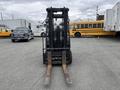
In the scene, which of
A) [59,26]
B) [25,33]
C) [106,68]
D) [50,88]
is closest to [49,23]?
[59,26]

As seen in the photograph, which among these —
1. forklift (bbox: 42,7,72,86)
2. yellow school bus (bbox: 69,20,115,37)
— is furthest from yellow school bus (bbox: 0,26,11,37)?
forklift (bbox: 42,7,72,86)

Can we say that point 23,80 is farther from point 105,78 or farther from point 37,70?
point 105,78

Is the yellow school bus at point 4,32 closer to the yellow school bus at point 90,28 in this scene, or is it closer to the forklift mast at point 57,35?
the yellow school bus at point 90,28

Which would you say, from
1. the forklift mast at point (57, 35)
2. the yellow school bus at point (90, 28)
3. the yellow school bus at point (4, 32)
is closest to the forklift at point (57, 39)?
the forklift mast at point (57, 35)

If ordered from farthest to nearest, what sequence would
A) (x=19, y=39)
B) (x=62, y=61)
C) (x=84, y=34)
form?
(x=84, y=34) < (x=19, y=39) < (x=62, y=61)

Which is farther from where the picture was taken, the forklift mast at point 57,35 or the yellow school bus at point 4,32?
the yellow school bus at point 4,32

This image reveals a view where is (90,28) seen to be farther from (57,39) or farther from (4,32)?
(57,39)

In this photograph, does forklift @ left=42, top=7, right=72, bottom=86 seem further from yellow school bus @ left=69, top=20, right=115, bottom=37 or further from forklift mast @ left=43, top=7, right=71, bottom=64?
yellow school bus @ left=69, top=20, right=115, bottom=37

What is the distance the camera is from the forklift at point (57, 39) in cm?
824

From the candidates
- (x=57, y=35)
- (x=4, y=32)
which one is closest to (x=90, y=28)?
(x=4, y=32)

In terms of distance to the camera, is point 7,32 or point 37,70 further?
point 7,32

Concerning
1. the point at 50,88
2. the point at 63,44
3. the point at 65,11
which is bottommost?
the point at 50,88

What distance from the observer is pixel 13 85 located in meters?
5.71

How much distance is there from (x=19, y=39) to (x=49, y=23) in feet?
43.9
